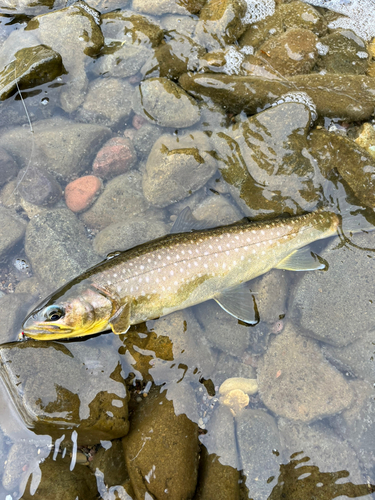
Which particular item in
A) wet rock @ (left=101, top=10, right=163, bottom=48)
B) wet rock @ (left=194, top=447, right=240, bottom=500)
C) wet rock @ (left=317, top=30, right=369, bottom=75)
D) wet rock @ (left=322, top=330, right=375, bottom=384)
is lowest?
wet rock @ (left=194, top=447, right=240, bottom=500)

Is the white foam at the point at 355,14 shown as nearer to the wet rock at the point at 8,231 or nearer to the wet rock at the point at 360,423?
the wet rock at the point at 360,423

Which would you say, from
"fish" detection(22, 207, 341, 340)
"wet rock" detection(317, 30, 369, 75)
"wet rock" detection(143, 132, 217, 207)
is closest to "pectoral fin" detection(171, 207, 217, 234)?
"fish" detection(22, 207, 341, 340)

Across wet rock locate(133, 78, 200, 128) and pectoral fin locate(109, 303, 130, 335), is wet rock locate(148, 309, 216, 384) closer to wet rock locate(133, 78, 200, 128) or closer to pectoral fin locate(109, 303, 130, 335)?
pectoral fin locate(109, 303, 130, 335)

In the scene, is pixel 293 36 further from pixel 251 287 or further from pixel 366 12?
pixel 251 287

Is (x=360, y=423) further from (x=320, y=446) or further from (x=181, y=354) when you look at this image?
(x=181, y=354)

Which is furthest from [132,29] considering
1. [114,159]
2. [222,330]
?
[222,330]

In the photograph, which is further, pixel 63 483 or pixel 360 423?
pixel 360 423
